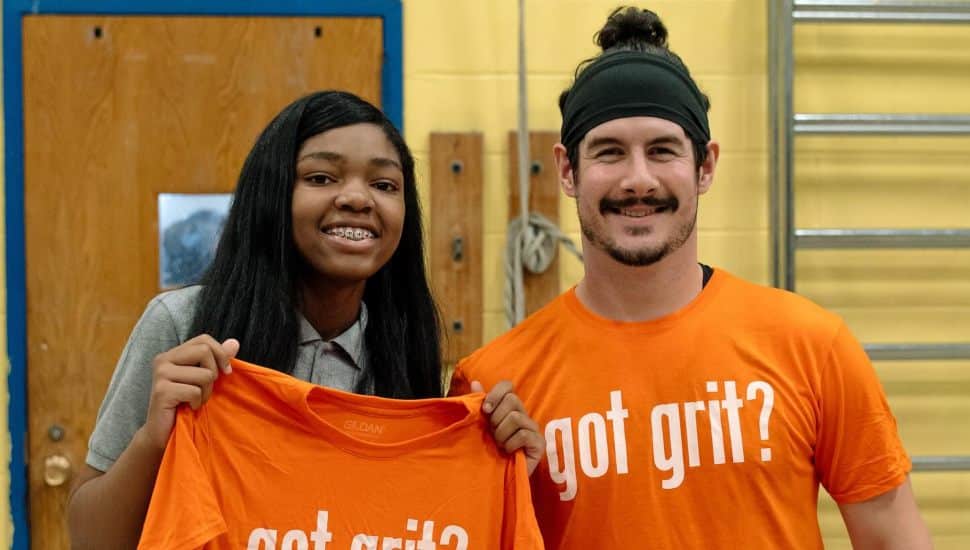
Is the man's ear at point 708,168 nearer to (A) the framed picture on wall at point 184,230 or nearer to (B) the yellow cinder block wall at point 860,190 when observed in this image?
(B) the yellow cinder block wall at point 860,190

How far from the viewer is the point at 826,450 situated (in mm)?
1331

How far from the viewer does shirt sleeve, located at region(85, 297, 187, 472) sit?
1250mm

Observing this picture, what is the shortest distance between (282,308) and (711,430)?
0.65 m

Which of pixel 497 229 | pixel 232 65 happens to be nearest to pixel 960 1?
pixel 497 229

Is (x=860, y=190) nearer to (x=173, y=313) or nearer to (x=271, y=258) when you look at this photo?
(x=271, y=258)

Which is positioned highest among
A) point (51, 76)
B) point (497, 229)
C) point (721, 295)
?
point (51, 76)

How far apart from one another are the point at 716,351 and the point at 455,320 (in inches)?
42.7

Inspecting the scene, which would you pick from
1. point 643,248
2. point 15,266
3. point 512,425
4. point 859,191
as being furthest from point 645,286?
point 15,266

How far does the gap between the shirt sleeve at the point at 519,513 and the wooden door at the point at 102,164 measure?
1.34 meters

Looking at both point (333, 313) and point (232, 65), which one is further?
point (232, 65)

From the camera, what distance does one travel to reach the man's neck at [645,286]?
138 cm

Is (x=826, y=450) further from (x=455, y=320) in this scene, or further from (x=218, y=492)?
(x=455, y=320)

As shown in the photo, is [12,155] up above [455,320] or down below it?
above

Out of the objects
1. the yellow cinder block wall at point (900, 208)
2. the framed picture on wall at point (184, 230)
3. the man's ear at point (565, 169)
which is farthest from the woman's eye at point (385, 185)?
the yellow cinder block wall at point (900, 208)
